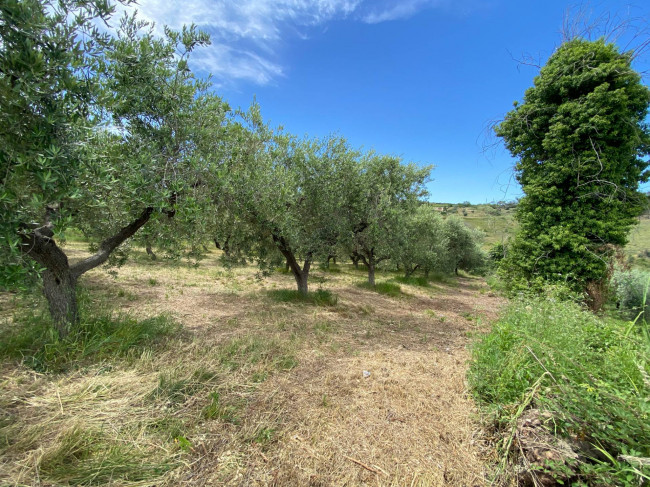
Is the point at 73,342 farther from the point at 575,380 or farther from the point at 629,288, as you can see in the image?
the point at 629,288

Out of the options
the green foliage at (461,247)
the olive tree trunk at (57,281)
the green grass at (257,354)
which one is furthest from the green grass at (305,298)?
the green foliage at (461,247)

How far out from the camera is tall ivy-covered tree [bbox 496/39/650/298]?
23.9 ft

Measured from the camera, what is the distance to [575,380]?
3113 millimetres

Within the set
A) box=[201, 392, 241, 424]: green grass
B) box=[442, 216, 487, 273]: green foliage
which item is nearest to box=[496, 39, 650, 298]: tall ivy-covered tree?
box=[201, 392, 241, 424]: green grass

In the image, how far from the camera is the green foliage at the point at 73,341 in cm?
421

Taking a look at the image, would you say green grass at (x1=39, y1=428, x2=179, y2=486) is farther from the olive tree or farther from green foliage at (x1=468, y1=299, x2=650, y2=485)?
the olive tree

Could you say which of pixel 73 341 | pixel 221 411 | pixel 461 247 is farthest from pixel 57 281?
pixel 461 247

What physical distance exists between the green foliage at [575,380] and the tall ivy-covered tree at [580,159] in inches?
181

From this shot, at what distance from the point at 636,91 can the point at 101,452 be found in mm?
13738

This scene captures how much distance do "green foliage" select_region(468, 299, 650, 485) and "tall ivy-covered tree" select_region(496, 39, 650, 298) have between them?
4600 millimetres

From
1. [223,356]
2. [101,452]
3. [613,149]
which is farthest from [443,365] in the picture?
[613,149]

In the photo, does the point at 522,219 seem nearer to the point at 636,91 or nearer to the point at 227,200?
the point at 636,91

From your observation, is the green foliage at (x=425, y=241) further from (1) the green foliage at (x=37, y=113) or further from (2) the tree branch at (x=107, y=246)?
(1) the green foliage at (x=37, y=113)

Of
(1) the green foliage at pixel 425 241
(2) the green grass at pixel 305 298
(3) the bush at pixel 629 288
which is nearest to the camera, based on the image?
(3) the bush at pixel 629 288
